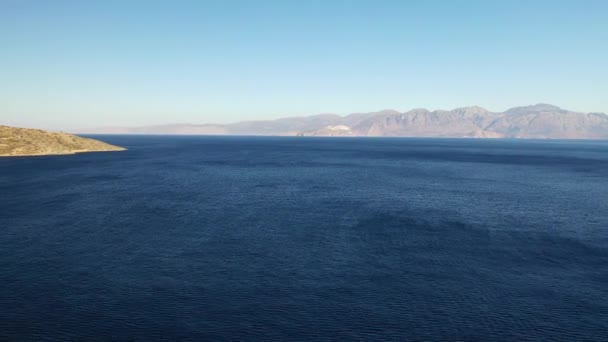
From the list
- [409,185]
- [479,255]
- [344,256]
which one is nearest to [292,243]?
[344,256]

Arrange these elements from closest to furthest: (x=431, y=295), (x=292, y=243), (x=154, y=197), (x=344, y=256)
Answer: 1. (x=431, y=295)
2. (x=344, y=256)
3. (x=292, y=243)
4. (x=154, y=197)

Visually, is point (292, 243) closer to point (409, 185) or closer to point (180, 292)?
point (180, 292)

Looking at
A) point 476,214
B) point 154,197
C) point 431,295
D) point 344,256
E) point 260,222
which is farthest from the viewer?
point 154,197

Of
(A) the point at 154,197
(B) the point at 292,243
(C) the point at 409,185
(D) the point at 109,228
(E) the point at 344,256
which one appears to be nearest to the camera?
(E) the point at 344,256

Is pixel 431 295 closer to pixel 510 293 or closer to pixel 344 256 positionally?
pixel 510 293

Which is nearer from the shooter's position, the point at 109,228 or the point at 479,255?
the point at 479,255

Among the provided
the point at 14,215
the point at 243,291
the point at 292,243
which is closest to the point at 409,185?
the point at 292,243
